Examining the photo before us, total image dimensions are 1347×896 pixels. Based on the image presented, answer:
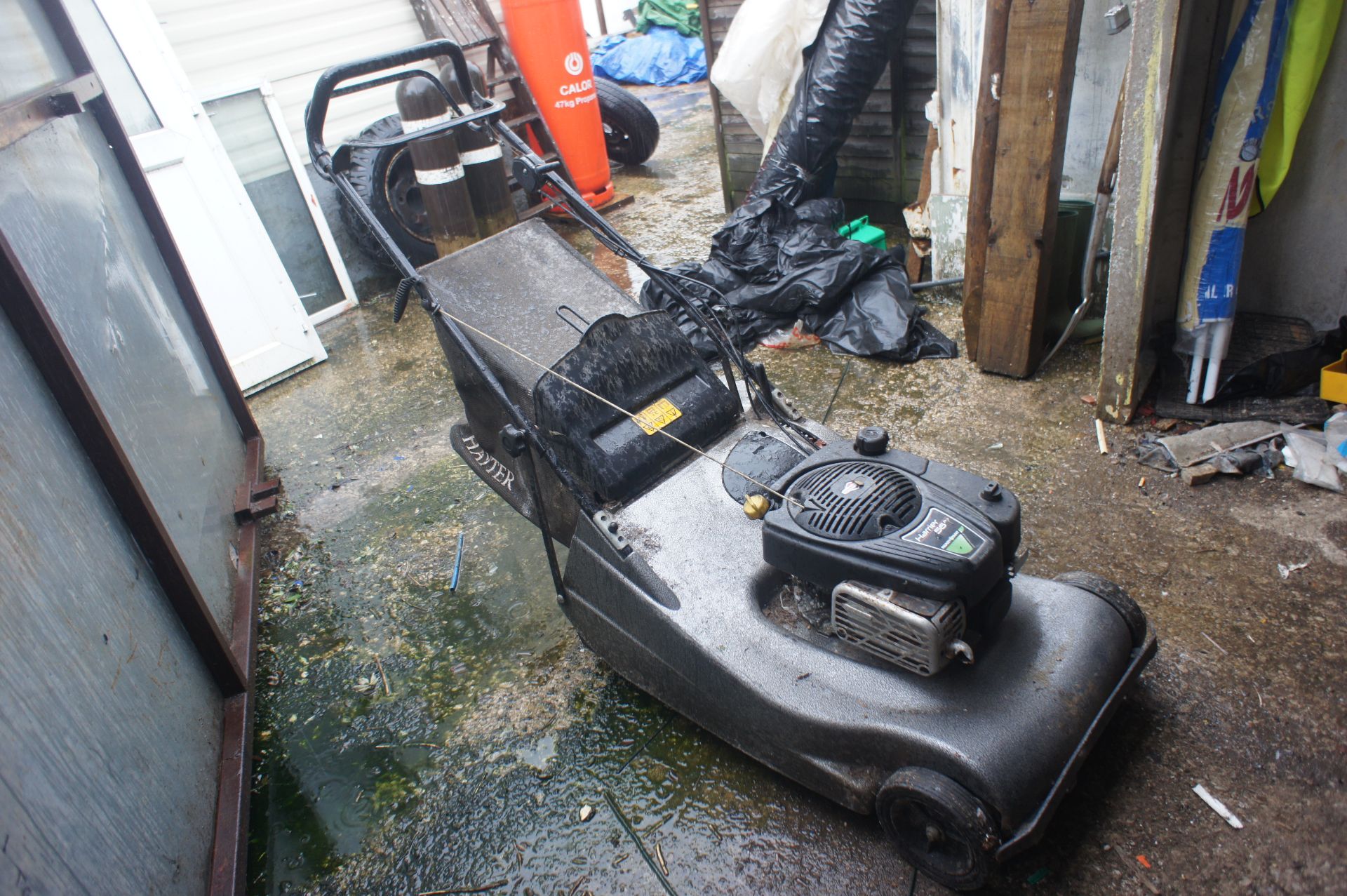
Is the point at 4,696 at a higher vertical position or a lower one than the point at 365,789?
higher

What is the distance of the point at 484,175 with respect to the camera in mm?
5227

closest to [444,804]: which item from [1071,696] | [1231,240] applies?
[1071,696]

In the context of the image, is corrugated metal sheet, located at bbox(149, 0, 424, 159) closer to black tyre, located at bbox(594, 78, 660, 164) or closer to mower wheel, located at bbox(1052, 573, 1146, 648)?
black tyre, located at bbox(594, 78, 660, 164)

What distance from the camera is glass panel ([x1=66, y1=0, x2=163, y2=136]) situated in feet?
12.4

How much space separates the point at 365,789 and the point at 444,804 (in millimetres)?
247

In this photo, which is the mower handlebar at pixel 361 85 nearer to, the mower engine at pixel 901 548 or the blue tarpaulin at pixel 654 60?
the mower engine at pixel 901 548

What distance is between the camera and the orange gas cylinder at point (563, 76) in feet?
19.0

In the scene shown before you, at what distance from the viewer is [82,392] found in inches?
83.7

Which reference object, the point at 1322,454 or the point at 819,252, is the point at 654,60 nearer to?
the point at 819,252

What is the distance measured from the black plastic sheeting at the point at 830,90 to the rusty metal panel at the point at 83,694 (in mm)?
3384

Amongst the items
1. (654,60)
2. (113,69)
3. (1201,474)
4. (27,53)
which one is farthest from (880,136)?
(654,60)

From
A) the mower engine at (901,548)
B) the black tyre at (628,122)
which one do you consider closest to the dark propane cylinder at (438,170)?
the black tyre at (628,122)

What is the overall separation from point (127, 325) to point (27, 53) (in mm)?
893

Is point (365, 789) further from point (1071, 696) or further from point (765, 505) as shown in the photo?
point (1071, 696)
